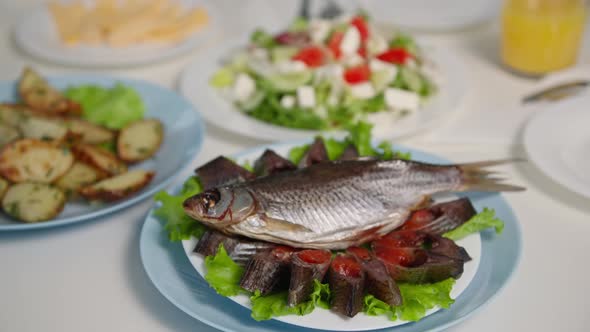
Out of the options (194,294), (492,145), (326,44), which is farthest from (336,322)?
(326,44)

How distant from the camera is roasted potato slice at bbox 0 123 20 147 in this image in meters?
2.15

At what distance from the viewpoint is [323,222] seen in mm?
1541

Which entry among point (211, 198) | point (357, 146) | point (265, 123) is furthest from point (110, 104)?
point (211, 198)

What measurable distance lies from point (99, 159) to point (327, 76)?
98cm

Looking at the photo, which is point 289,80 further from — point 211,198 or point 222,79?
point 211,198

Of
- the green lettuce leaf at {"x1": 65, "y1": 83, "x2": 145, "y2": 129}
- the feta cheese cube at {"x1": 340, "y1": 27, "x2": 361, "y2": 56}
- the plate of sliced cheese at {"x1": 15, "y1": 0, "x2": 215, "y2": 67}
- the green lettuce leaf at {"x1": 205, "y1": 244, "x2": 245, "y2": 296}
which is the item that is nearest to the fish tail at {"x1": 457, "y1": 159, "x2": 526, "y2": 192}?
the green lettuce leaf at {"x1": 205, "y1": 244, "x2": 245, "y2": 296}

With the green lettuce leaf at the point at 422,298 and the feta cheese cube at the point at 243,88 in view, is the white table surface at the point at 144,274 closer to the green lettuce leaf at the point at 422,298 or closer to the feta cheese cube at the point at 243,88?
the green lettuce leaf at the point at 422,298

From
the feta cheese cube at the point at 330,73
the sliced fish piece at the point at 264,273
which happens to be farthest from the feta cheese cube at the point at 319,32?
the sliced fish piece at the point at 264,273

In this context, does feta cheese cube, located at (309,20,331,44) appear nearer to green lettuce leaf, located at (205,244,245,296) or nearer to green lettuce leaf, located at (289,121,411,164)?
green lettuce leaf, located at (289,121,411,164)

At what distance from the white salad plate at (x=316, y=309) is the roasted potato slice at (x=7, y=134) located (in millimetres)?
709

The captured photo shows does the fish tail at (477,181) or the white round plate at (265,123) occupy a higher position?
the fish tail at (477,181)

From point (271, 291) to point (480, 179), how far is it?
2.25 ft

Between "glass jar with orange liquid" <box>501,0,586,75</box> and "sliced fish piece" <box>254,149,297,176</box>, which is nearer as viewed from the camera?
"sliced fish piece" <box>254,149,297,176</box>

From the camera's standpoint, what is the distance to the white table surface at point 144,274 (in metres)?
1.61
